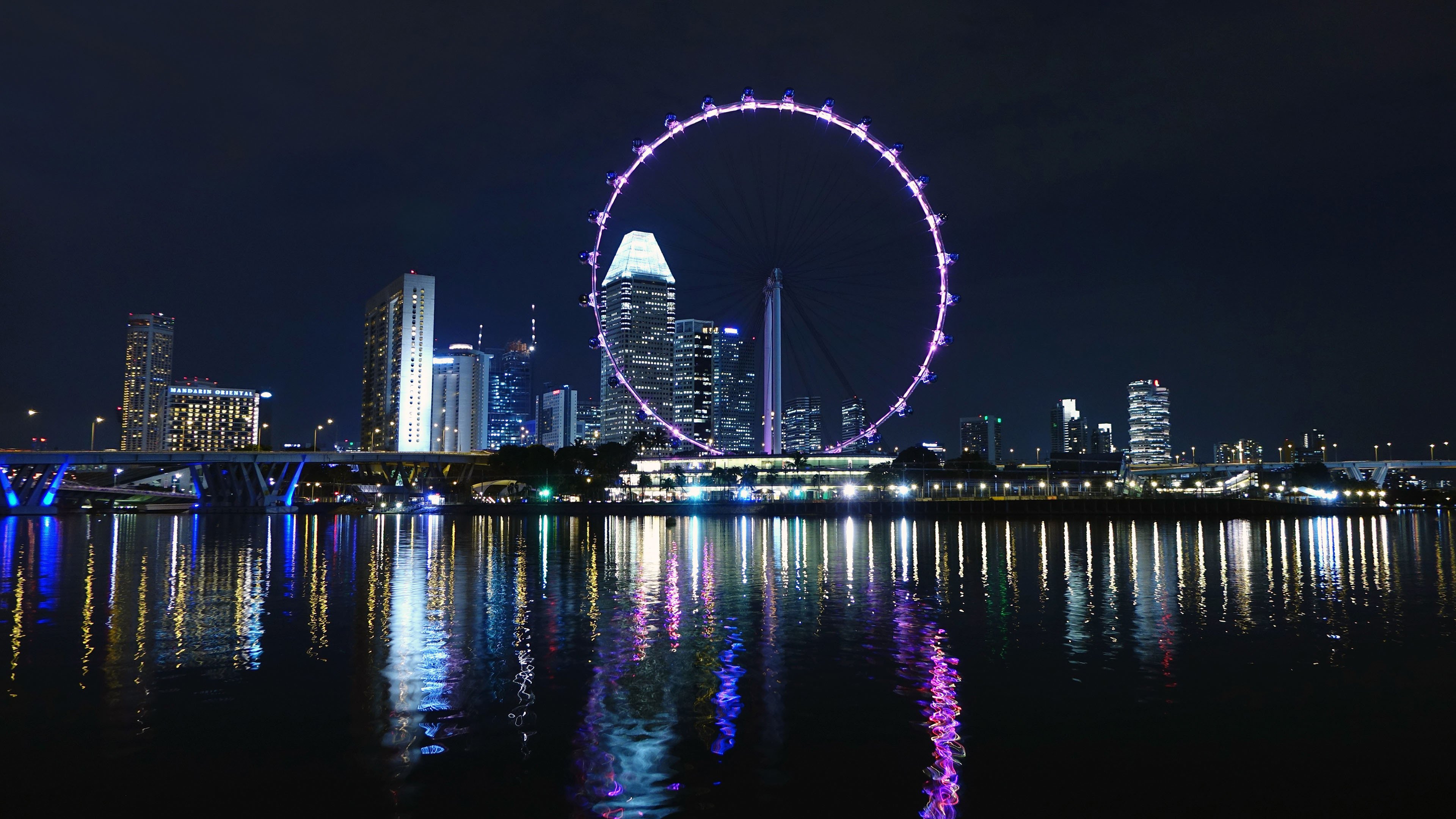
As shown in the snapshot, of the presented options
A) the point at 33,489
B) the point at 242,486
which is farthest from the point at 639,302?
the point at 33,489

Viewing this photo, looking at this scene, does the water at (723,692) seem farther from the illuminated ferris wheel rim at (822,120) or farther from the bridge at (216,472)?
the bridge at (216,472)

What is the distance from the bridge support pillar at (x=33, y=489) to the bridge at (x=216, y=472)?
0.13m

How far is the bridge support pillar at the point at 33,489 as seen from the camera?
12350 centimetres

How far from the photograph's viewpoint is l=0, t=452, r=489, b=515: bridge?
124375 mm

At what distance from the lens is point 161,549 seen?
5331 cm

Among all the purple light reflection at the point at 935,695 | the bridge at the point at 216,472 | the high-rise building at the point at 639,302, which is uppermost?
the high-rise building at the point at 639,302

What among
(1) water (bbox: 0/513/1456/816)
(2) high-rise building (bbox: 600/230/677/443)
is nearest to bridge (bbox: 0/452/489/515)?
(2) high-rise building (bbox: 600/230/677/443)

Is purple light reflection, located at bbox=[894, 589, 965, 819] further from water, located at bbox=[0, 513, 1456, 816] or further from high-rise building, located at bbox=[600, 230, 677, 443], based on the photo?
high-rise building, located at bbox=[600, 230, 677, 443]

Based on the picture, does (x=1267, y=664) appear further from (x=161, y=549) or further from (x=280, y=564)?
(x=161, y=549)

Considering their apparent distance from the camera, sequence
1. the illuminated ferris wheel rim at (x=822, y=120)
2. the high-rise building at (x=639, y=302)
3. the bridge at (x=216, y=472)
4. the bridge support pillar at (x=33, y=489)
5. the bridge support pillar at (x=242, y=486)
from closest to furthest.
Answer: the illuminated ferris wheel rim at (x=822, y=120), the bridge support pillar at (x=33, y=489), the bridge at (x=216, y=472), the bridge support pillar at (x=242, y=486), the high-rise building at (x=639, y=302)

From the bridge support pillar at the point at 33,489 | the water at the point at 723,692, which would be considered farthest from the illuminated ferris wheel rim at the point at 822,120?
the bridge support pillar at the point at 33,489

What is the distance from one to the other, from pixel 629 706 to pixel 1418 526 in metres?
116

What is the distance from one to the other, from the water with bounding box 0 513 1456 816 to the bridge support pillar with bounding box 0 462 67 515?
111 meters

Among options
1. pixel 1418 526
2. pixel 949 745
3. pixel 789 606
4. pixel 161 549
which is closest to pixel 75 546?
pixel 161 549
